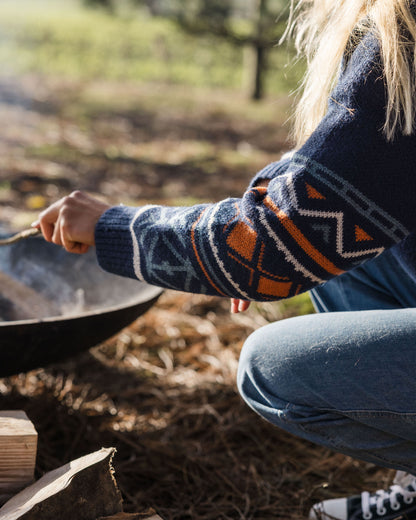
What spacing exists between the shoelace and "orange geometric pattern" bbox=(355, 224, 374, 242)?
704 mm

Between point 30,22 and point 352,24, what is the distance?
27.8 ft

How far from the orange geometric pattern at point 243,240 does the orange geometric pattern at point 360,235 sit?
163 mm

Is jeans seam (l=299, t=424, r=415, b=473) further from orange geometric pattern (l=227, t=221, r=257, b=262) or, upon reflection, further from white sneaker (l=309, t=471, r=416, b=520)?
orange geometric pattern (l=227, t=221, r=257, b=262)

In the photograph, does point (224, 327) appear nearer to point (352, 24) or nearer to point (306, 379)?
point (306, 379)

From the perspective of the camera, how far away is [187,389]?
2.06 metres

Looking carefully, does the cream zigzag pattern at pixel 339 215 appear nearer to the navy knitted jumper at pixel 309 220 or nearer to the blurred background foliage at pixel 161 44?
the navy knitted jumper at pixel 309 220

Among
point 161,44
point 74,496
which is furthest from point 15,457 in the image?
point 161,44

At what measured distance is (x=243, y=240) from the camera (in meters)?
1.07

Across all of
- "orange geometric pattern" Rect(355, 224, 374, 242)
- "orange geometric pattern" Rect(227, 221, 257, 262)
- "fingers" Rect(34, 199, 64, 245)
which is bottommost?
"fingers" Rect(34, 199, 64, 245)

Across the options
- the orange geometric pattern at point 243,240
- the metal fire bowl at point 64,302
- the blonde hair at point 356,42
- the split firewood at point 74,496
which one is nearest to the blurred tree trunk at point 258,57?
the metal fire bowl at point 64,302

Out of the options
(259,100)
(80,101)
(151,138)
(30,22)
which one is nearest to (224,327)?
(151,138)

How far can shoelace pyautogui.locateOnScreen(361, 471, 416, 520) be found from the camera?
1.44m

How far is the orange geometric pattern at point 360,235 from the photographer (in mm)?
1020

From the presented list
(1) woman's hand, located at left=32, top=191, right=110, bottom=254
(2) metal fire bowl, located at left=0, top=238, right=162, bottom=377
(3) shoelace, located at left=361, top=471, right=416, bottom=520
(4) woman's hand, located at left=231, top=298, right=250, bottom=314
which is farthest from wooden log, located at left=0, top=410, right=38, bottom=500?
(3) shoelace, located at left=361, top=471, right=416, bottom=520
